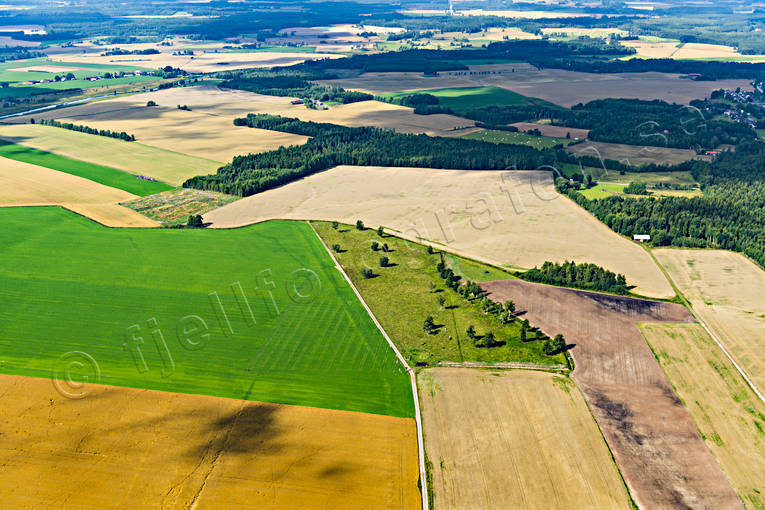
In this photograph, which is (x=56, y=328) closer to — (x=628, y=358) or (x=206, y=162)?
(x=628, y=358)

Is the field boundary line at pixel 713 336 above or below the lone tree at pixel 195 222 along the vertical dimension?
below

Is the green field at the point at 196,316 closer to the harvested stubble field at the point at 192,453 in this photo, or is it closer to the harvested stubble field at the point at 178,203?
the harvested stubble field at the point at 192,453

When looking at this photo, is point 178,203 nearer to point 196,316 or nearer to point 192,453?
point 196,316

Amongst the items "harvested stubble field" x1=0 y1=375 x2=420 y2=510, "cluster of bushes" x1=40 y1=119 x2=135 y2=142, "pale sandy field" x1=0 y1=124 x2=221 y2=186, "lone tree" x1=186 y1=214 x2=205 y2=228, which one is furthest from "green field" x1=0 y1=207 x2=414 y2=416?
"cluster of bushes" x1=40 y1=119 x2=135 y2=142

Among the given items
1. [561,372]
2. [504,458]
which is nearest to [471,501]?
[504,458]

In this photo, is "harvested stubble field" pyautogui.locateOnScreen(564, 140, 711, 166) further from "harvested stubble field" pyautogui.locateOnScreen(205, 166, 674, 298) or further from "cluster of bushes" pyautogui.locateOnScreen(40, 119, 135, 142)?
"cluster of bushes" pyautogui.locateOnScreen(40, 119, 135, 142)

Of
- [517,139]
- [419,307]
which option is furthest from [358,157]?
[419,307]

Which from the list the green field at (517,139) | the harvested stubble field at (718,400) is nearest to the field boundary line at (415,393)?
the harvested stubble field at (718,400)
